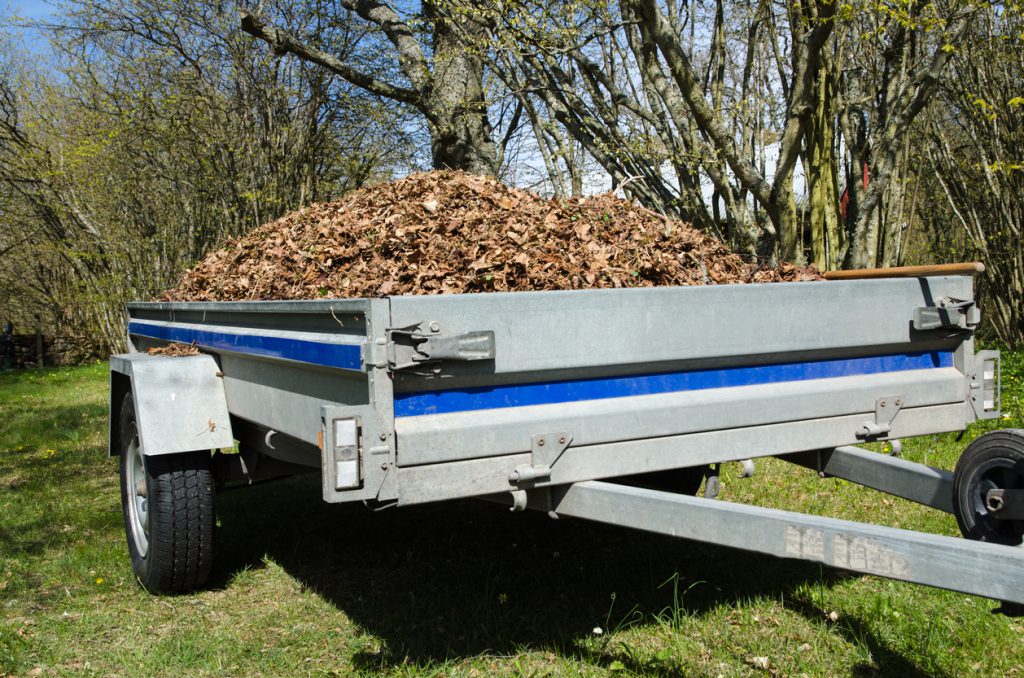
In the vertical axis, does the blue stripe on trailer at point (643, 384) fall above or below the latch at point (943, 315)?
below

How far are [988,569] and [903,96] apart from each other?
5335 mm

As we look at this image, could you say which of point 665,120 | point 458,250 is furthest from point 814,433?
point 665,120

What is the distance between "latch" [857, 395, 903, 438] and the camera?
9.41 ft

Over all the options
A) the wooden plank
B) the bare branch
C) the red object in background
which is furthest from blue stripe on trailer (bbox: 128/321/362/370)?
the bare branch

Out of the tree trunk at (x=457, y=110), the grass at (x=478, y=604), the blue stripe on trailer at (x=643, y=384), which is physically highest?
the tree trunk at (x=457, y=110)

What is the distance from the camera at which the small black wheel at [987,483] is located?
2.34m

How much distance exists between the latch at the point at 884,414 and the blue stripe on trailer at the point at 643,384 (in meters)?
0.10

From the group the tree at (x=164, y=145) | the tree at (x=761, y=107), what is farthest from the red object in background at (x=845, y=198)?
the tree at (x=164, y=145)

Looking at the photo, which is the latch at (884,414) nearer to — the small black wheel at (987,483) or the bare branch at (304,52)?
the small black wheel at (987,483)

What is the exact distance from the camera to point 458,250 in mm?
3223

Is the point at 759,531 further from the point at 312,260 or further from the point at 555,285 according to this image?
the point at 312,260

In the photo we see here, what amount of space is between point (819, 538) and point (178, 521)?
8.69ft

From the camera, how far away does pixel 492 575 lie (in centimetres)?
385

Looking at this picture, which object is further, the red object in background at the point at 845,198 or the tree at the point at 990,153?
the tree at the point at 990,153
